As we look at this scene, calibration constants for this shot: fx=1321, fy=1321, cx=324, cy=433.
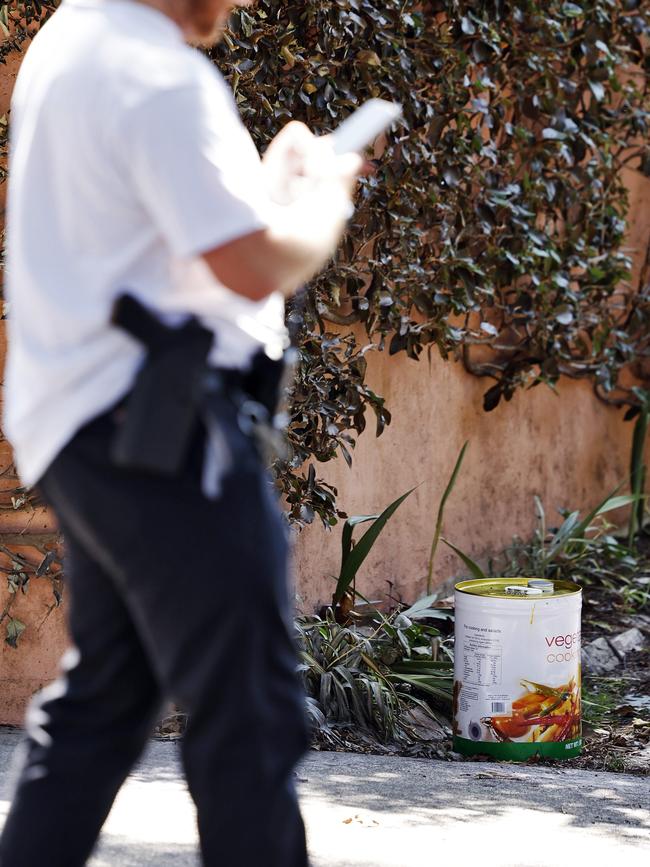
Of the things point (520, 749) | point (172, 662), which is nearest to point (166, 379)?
point (172, 662)

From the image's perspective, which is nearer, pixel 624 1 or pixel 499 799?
pixel 499 799

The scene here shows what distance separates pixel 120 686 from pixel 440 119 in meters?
3.36

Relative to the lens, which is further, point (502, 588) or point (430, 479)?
point (430, 479)

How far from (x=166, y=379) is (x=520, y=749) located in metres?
2.31

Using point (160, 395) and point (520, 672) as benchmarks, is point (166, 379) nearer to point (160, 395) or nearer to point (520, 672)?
point (160, 395)

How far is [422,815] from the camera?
2.89 meters

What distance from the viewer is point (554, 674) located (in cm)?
358

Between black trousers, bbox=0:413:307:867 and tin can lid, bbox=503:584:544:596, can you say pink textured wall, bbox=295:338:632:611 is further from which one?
black trousers, bbox=0:413:307:867

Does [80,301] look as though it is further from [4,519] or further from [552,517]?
[552,517]

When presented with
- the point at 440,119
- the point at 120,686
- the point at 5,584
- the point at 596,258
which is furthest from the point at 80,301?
the point at 596,258

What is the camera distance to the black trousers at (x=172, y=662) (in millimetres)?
1609

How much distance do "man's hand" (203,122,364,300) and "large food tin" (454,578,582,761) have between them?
1.96 m

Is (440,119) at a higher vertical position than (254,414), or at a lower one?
higher

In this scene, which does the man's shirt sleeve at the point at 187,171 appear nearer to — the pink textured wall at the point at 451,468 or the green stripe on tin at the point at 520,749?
the green stripe on tin at the point at 520,749
